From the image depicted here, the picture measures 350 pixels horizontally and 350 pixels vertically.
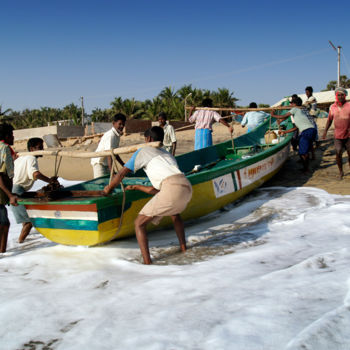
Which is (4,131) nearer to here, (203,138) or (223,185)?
(223,185)

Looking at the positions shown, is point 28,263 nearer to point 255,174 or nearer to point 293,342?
point 293,342

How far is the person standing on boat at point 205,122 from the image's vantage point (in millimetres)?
7312

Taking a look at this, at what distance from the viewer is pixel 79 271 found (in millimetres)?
3604

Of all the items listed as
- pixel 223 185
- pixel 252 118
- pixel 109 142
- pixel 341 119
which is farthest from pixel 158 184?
pixel 252 118

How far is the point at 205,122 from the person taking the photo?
7402 mm

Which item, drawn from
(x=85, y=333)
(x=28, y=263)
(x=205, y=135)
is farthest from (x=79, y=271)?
(x=205, y=135)

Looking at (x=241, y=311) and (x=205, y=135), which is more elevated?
(x=205, y=135)

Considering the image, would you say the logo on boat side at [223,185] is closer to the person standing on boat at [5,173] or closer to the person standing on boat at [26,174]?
the person standing on boat at [26,174]

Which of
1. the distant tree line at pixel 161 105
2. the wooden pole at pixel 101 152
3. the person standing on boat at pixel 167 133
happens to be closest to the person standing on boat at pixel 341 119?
the person standing on boat at pixel 167 133

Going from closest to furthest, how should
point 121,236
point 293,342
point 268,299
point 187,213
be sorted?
1. point 293,342
2. point 268,299
3. point 121,236
4. point 187,213

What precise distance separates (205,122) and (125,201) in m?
3.76

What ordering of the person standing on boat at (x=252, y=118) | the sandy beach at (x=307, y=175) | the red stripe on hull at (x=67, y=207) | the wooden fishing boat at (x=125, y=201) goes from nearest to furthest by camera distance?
the red stripe on hull at (x=67, y=207) → the wooden fishing boat at (x=125, y=201) → the sandy beach at (x=307, y=175) → the person standing on boat at (x=252, y=118)

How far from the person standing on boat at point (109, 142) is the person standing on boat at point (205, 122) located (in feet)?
8.42

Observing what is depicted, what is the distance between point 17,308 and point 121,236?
1.69m
